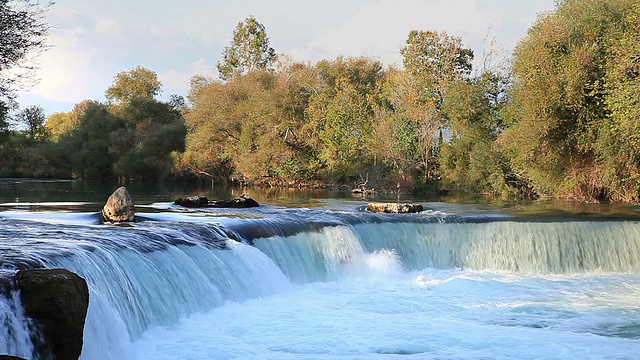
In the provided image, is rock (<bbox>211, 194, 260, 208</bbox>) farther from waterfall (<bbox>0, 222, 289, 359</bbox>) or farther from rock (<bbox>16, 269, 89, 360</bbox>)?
rock (<bbox>16, 269, 89, 360</bbox>)

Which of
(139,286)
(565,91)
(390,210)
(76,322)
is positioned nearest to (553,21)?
(565,91)

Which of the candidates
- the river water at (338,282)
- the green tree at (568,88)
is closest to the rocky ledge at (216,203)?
the river water at (338,282)

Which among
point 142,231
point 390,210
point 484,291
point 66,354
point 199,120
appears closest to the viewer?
point 66,354

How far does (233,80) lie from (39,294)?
42.5 metres

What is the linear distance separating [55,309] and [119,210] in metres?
9.25

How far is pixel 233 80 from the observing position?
48.4m

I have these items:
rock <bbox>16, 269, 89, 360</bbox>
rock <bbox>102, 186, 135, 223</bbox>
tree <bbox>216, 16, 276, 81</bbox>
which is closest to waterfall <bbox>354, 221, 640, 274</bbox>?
rock <bbox>102, 186, 135, 223</bbox>

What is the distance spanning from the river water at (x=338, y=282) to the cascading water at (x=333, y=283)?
3 centimetres

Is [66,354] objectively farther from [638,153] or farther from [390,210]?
[638,153]

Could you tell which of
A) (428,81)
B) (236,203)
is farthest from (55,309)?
(428,81)

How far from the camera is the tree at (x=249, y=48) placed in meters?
62.0

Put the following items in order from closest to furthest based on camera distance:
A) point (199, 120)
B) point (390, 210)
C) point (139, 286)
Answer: point (139, 286)
point (390, 210)
point (199, 120)

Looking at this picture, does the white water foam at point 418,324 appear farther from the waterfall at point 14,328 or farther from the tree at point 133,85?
the tree at point 133,85

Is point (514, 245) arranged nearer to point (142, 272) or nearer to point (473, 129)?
point (142, 272)
